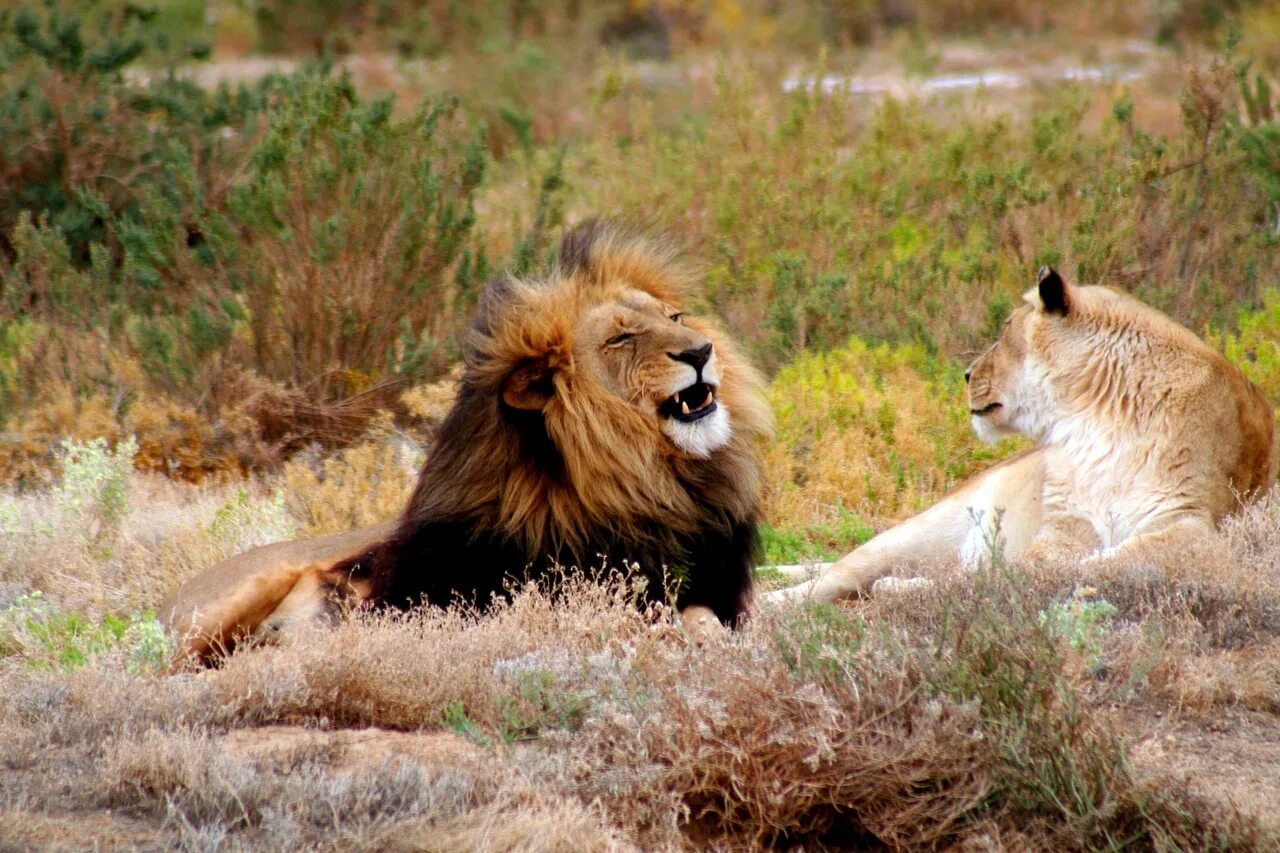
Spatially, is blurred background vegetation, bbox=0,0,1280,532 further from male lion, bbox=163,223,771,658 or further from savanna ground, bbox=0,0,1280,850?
male lion, bbox=163,223,771,658

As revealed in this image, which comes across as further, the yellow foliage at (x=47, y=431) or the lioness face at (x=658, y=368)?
the yellow foliage at (x=47, y=431)

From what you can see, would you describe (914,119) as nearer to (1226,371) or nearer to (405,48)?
(1226,371)

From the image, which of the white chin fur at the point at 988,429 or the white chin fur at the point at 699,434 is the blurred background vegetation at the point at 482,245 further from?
the white chin fur at the point at 699,434

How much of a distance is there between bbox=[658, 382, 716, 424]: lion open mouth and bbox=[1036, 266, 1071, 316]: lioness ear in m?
1.75

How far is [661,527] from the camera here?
5543 millimetres

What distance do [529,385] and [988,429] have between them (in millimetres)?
2462

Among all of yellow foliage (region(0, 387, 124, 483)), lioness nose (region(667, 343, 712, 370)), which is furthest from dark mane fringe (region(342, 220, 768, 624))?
yellow foliage (region(0, 387, 124, 483))

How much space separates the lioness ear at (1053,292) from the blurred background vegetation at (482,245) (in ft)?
5.52

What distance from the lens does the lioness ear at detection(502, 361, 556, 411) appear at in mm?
5465

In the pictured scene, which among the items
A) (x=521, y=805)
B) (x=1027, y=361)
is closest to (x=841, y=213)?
(x=1027, y=361)

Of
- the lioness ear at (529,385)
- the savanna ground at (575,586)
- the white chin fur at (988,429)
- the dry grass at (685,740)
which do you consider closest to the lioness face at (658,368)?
the lioness ear at (529,385)

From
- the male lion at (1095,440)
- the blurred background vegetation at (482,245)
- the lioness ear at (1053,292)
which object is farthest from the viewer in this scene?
the blurred background vegetation at (482,245)

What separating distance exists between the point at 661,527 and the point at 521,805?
200cm

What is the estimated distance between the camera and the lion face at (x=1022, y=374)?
6707 millimetres
